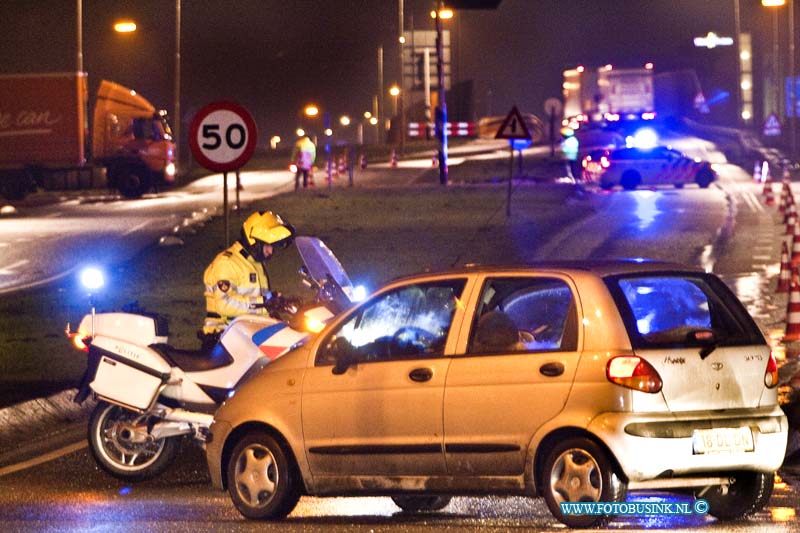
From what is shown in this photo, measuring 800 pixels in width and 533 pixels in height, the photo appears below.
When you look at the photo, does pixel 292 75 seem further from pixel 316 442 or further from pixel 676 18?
pixel 316 442

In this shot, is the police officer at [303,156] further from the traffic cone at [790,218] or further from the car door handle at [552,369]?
the car door handle at [552,369]

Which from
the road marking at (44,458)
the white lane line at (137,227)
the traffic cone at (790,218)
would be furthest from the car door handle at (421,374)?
the white lane line at (137,227)

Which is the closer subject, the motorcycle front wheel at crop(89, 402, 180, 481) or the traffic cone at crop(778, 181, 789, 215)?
the motorcycle front wheel at crop(89, 402, 180, 481)

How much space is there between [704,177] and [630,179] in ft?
6.61

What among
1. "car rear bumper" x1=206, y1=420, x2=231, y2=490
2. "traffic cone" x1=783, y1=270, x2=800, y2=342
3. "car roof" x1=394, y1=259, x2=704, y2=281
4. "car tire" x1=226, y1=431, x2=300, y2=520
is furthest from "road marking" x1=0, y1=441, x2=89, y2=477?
"traffic cone" x1=783, y1=270, x2=800, y2=342

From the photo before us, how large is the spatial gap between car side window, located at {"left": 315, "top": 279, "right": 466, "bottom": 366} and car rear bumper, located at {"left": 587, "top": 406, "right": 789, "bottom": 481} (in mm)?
1225

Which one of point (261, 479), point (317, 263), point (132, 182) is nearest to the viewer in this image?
point (261, 479)

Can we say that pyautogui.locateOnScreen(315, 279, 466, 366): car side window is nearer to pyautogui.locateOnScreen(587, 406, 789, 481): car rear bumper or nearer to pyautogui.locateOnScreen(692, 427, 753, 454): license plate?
pyautogui.locateOnScreen(587, 406, 789, 481): car rear bumper

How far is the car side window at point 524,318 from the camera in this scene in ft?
25.9

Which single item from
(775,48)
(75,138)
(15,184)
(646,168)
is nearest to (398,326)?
(646,168)

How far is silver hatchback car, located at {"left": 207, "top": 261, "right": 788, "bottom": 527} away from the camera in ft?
24.7

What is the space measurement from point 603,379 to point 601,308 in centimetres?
38

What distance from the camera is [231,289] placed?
34.9ft

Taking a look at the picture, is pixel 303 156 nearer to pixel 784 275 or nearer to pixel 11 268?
pixel 11 268
